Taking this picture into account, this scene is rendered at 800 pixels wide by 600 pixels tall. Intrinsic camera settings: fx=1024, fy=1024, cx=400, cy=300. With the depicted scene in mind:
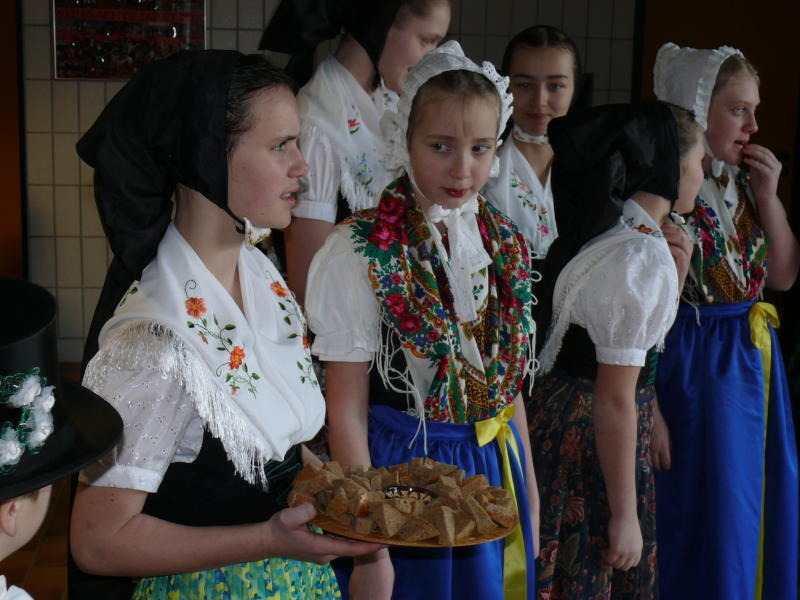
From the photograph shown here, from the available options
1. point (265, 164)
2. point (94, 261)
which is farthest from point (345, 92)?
point (94, 261)

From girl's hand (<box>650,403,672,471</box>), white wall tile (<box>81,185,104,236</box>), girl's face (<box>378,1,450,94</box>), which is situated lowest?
girl's hand (<box>650,403,672,471</box>)

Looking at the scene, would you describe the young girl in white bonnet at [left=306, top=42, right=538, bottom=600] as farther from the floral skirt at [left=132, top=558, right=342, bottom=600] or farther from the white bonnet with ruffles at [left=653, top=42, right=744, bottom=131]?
the white bonnet with ruffles at [left=653, top=42, right=744, bottom=131]

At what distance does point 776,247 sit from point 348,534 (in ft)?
6.15

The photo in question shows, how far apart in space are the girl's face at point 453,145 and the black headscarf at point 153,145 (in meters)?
0.58

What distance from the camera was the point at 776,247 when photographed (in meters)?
2.87

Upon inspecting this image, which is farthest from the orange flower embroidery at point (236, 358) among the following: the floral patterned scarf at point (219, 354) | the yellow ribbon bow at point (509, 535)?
the yellow ribbon bow at point (509, 535)

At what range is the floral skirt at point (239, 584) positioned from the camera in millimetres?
1516

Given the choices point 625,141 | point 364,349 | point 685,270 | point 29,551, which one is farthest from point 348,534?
point 29,551

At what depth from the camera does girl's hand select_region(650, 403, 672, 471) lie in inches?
106

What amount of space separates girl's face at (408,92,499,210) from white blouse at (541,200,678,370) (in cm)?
38

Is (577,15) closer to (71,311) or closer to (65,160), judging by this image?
(65,160)

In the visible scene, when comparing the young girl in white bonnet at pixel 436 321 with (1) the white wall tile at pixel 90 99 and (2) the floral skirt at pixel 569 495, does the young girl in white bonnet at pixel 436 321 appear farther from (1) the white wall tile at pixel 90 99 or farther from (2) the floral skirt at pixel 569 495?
(1) the white wall tile at pixel 90 99

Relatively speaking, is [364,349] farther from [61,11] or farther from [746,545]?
[61,11]

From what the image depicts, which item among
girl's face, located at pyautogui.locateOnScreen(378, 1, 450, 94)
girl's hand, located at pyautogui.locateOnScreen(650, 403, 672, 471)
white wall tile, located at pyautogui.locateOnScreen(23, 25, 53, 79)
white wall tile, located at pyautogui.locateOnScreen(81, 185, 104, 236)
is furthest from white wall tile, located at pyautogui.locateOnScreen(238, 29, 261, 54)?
girl's hand, located at pyautogui.locateOnScreen(650, 403, 672, 471)
